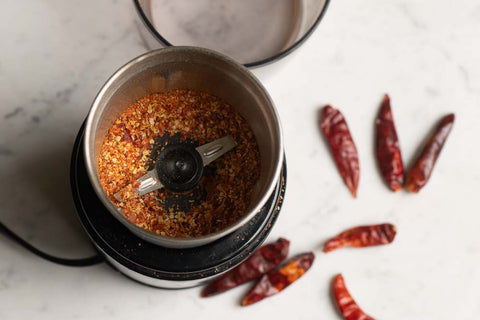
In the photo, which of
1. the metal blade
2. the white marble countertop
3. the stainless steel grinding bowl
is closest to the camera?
the stainless steel grinding bowl

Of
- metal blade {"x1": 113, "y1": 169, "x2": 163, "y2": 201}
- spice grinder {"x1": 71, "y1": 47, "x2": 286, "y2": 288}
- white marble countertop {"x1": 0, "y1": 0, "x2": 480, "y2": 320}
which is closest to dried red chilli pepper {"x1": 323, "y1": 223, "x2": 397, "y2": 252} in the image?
white marble countertop {"x1": 0, "y1": 0, "x2": 480, "y2": 320}

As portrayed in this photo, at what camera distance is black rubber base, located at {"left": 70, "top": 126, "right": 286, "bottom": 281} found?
2.76 feet

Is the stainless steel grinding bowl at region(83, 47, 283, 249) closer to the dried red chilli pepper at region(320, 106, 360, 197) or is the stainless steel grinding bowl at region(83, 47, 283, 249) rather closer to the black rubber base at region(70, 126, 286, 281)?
the black rubber base at region(70, 126, 286, 281)

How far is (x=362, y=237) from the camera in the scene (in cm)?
106

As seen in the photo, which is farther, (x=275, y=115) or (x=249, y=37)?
(x=249, y=37)

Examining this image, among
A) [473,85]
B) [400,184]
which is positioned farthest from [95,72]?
[473,85]

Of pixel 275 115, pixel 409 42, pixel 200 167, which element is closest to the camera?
pixel 275 115

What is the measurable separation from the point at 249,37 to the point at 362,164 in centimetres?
29

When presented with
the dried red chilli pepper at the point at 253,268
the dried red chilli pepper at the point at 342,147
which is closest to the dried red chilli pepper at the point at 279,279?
the dried red chilli pepper at the point at 253,268

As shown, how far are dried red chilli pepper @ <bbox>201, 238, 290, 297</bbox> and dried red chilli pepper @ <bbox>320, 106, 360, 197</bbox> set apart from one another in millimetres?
159

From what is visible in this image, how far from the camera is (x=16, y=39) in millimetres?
1056

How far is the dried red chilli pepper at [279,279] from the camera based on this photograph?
1017mm

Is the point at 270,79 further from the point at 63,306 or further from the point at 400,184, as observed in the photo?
the point at 63,306

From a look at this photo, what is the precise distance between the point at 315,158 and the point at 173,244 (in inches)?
15.0
